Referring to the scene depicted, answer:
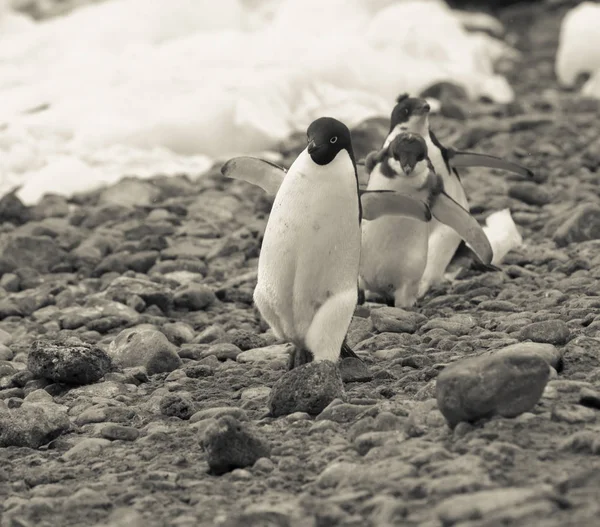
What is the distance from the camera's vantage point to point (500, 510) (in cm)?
260

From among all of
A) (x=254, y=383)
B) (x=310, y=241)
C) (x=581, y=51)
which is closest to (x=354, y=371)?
(x=254, y=383)

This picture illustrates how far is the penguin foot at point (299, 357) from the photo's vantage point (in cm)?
440

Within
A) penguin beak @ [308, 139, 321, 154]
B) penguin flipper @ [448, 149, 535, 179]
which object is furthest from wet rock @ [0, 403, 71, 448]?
penguin flipper @ [448, 149, 535, 179]

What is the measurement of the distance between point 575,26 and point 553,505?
34.0 feet

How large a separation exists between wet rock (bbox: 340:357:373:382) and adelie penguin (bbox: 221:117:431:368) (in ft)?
0.15

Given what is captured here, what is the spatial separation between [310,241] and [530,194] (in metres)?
3.32

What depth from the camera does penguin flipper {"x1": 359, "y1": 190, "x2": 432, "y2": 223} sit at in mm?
4863

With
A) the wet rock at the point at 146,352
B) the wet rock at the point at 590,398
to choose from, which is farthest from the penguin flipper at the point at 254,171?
the wet rock at the point at 590,398

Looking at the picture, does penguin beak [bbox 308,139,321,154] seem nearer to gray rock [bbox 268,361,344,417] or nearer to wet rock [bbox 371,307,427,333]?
gray rock [bbox 268,361,344,417]

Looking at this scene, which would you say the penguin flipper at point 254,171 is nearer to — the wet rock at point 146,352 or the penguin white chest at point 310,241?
the penguin white chest at point 310,241

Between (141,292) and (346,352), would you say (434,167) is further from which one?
(346,352)

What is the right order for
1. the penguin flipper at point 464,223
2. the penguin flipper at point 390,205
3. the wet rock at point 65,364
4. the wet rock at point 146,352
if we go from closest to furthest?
1. the wet rock at point 65,364
2. the wet rock at point 146,352
3. the penguin flipper at point 390,205
4. the penguin flipper at point 464,223

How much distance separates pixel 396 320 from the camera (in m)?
4.95

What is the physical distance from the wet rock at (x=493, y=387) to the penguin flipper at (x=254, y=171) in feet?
5.93
